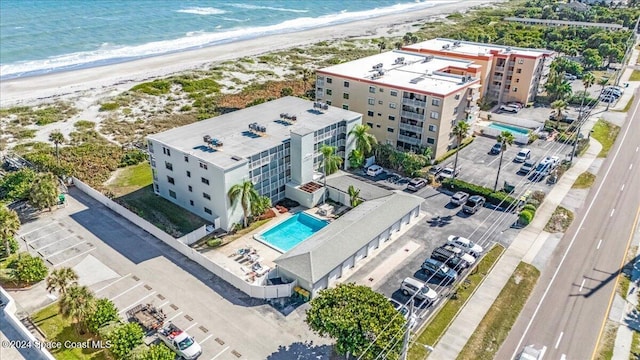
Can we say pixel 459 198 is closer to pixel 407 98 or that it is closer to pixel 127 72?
pixel 407 98

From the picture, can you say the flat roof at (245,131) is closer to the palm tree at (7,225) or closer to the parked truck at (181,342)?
the palm tree at (7,225)

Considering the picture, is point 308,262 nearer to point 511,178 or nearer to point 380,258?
point 380,258

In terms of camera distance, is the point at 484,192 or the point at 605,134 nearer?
the point at 484,192

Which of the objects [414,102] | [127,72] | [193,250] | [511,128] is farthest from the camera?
[127,72]

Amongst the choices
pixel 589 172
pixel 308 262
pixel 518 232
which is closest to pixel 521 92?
pixel 589 172

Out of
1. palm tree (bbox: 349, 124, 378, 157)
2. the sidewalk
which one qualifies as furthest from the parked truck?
palm tree (bbox: 349, 124, 378, 157)

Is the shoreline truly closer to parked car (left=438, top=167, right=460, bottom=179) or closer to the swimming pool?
the swimming pool

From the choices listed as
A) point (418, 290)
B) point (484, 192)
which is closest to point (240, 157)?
point (418, 290)

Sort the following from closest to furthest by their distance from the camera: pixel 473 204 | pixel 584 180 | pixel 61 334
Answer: pixel 61 334
pixel 473 204
pixel 584 180
